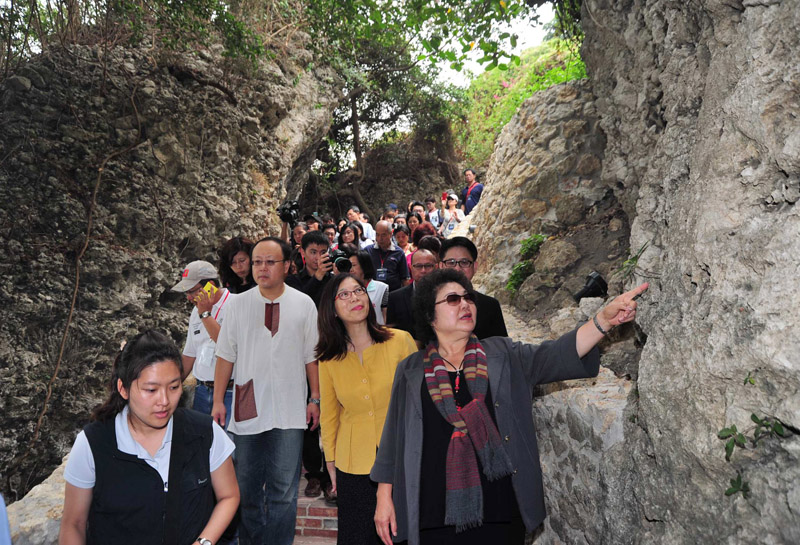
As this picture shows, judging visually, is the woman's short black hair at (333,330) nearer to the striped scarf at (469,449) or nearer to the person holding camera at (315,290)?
the striped scarf at (469,449)

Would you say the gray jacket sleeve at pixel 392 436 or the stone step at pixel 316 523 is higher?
the gray jacket sleeve at pixel 392 436

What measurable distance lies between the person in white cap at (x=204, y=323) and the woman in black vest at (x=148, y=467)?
1.58 meters

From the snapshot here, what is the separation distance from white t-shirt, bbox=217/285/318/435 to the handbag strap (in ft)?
4.00

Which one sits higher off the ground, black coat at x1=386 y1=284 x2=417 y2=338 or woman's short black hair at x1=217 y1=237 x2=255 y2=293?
woman's short black hair at x1=217 y1=237 x2=255 y2=293

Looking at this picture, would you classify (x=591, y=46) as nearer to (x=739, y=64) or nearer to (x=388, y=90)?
(x=739, y=64)

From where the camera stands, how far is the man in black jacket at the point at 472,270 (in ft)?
10.6

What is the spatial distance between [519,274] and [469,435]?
365 centimetres

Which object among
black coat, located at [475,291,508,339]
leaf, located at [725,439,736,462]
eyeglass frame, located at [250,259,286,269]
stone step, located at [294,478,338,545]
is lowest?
stone step, located at [294,478,338,545]

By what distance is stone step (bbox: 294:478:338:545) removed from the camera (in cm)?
448

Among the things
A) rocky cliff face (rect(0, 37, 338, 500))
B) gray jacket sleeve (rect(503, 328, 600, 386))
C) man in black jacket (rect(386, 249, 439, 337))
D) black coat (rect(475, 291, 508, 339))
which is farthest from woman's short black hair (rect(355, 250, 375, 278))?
rocky cliff face (rect(0, 37, 338, 500))

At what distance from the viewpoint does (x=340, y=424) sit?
125 inches

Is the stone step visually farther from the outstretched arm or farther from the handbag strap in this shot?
the outstretched arm

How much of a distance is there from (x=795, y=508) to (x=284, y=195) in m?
9.12

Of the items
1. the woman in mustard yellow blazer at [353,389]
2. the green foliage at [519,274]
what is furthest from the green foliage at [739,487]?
the green foliage at [519,274]
